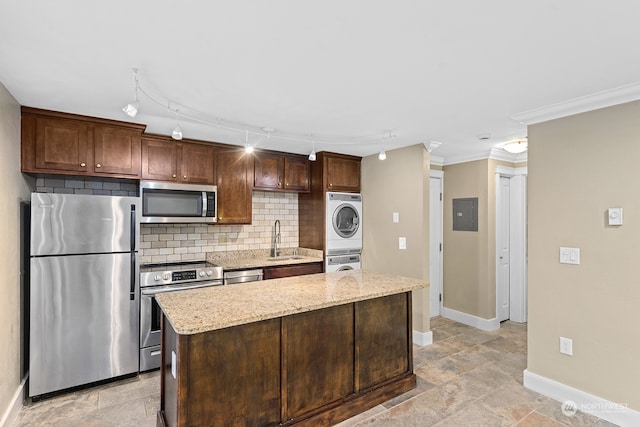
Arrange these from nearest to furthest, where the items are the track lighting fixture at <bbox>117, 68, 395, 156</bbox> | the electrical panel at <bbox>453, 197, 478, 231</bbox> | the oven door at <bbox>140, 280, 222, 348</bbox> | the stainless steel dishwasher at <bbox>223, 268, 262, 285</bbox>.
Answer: the track lighting fixture at <bbox>117, 68, 395, 156</bbox>
the oven door at <bbox>140, 280, 222, 348</bbox>
the stainless steel dishwasher at <bbox>223, 268, 262, 285</bbox>
the electrical panel at <bbox>453, 197, 478, 231</bbox>

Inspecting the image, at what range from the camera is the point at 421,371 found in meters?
3.19

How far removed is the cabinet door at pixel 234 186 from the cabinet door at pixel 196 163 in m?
0.09

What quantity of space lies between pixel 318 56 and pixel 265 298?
1.52 meters

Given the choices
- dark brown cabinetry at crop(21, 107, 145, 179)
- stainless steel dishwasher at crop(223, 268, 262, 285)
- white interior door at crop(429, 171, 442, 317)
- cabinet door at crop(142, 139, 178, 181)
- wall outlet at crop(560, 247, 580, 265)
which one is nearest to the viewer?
wall outlet at crop(560, 247, 580, 265)

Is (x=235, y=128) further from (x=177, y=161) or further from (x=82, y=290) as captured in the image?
(x=82, y=290)

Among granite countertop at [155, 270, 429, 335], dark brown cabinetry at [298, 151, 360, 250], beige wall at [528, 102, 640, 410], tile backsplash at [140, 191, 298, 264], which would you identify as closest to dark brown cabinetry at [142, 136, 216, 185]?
tile backsplash at [140, 191, 298, 264]

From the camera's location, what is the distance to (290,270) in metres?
4.00

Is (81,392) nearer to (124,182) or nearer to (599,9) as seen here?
(124,182)

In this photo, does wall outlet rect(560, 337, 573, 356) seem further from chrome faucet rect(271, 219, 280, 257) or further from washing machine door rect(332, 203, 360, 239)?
chrome faucet rect(271, 219, 280, 257)

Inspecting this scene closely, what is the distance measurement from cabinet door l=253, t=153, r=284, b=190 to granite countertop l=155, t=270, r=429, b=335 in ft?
5.39

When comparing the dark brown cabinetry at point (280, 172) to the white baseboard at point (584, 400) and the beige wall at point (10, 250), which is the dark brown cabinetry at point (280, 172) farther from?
the white baseboard at point (584, 400)

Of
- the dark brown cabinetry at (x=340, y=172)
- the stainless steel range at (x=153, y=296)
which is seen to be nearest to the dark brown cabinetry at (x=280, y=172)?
the dark brown cabinetry at (x=340, y=172)

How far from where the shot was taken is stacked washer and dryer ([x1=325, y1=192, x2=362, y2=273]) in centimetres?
432

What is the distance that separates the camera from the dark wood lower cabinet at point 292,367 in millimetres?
1890
